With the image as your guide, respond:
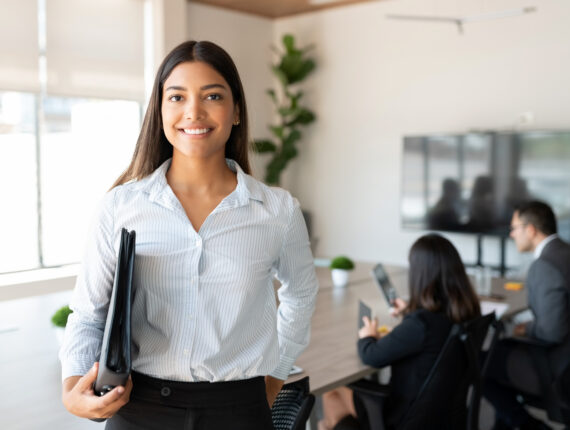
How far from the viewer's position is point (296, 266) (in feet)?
4.83

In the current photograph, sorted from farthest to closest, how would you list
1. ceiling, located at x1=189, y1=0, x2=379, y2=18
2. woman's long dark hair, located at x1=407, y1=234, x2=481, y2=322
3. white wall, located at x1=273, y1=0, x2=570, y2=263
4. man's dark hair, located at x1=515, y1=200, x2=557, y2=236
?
1. ceiling, located at x1=189, y1=0, x2=379, y2=18
2. white wall, located at x1=273, y1=0, x2=570, y2=263
3. man's dark hair, located at x1=515, y1=200, x2=557, y2=236
4. woman's long dark hair, located at x1=407, y1=234, x2=481, y2=322

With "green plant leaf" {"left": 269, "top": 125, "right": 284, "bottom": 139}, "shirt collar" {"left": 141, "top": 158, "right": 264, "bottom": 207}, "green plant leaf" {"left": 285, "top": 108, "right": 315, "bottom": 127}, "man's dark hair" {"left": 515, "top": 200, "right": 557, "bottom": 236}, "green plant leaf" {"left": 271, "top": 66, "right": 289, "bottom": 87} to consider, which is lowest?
"man's dark hair" {"left": 515, "top": 200, "right": 557, "bottom": 236}

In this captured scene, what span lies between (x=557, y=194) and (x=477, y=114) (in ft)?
3.96

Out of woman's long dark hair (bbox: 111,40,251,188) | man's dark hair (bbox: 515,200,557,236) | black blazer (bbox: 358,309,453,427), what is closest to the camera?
woman's long dark hair (bbox: 111,40,251,188)

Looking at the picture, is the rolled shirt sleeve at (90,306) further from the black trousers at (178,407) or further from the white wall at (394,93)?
the white wall at (394,93)

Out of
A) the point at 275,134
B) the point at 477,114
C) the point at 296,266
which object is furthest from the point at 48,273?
the point at 296,266

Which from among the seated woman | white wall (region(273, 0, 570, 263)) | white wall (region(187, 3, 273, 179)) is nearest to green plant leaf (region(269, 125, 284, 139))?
white wall (region(187, 3, 273, 179))

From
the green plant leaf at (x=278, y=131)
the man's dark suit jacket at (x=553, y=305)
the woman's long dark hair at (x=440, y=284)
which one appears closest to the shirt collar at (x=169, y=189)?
the woman's long dark hair at (x=440, y=284)

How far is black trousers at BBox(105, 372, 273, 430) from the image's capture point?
1.23 metres

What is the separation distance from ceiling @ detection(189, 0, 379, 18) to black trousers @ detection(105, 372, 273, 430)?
6.74 m

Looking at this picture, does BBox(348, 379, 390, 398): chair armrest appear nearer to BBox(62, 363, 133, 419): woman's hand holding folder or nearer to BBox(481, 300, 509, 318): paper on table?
BBox(481, 300, 509, 318): paper on table

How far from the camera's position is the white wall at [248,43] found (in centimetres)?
763

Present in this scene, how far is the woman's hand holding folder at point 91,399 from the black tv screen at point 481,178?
17.8 ft

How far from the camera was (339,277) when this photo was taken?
4.15m
